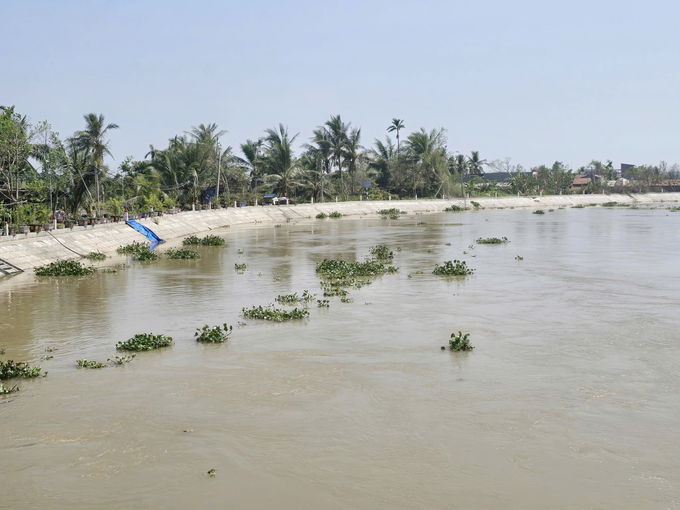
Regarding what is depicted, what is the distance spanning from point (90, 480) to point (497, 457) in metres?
4.44

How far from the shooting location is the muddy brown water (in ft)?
21.7

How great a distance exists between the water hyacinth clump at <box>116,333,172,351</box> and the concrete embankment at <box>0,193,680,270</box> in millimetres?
13717

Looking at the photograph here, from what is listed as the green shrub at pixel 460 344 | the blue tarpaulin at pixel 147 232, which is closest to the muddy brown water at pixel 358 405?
the green shrub at pixel 460 344

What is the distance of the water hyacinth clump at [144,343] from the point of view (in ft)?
38.6

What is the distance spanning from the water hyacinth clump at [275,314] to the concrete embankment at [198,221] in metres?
12.8

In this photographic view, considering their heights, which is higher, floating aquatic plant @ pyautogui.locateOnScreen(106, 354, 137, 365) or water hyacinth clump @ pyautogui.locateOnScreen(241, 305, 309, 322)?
water hyacinth clump @ pyautogui.locateOnScreen(241, 305, 309, 322)

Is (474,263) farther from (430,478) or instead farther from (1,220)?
(1,220)

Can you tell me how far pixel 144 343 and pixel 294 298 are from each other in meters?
5.53

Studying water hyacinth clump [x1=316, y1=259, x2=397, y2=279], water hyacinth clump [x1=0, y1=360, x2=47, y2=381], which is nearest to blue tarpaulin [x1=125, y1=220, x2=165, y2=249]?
water hyacinth clump [x1=316, y1=259, x2=397, y2=279]

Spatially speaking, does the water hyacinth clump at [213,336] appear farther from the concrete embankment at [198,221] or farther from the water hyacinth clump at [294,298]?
the concrete embankment at [198,221]

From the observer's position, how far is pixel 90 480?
6789 mm

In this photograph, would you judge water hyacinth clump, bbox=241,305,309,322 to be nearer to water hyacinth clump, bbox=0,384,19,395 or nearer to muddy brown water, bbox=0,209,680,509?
muddy brown water, bbox=0,209,680,509

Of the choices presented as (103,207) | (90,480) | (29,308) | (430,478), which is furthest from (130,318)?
(103,207)

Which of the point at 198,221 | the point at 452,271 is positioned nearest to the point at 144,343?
the point at 452,271
